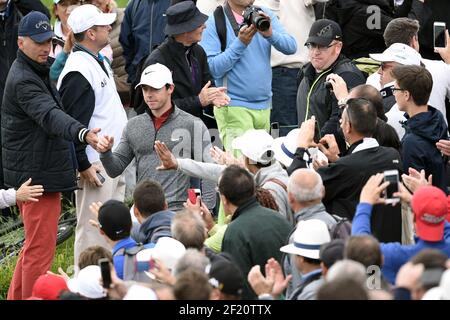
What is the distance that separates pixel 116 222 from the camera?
8578mm

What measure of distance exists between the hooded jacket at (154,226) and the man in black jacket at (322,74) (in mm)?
2250

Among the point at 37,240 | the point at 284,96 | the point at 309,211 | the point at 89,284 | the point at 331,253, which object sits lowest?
the point at 284,96

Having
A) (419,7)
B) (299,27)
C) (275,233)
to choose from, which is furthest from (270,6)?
(275,233)

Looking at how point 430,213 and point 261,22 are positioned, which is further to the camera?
point 261,22

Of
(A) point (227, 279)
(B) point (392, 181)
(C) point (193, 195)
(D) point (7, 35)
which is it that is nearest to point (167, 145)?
(C) point (193, 195)

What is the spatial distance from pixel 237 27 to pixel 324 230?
475 cm

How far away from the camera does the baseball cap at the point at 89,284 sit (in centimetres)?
759

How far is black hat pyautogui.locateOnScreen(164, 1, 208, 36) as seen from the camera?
11.6 m

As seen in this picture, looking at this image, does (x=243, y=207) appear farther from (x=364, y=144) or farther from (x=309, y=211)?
(x=364, y=144)

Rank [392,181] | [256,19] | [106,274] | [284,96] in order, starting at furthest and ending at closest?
[284,96], [256,19], [392,181], [106,274]

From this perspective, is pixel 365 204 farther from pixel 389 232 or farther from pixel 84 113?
pixel 84 113

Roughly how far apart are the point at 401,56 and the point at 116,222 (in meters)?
3.57

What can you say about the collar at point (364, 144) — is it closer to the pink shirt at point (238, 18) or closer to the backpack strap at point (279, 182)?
the backpack strap at point (279, 182)

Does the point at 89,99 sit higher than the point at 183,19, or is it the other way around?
the point at 183,19
